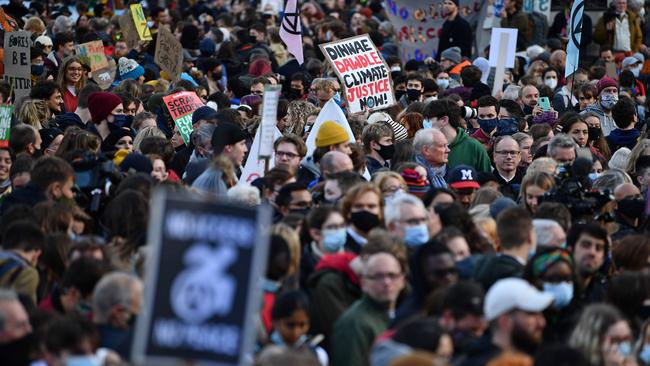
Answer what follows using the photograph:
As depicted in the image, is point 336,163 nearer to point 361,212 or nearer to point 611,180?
point 361,212

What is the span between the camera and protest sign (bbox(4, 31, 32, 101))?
1560 cm

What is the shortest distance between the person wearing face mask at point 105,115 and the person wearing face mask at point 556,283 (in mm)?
6013

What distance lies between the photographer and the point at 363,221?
9383 mm

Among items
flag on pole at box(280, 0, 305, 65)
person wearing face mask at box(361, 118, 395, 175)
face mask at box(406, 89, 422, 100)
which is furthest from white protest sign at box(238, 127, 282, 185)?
flag on pole at box(280, 0, 305, 65)

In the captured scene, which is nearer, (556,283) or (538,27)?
(556,283)

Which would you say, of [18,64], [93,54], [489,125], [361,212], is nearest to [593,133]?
[489,125]

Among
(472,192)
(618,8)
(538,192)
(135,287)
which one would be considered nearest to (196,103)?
(472,192)

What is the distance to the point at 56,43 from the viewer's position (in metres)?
21.8

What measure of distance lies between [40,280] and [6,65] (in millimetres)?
7154

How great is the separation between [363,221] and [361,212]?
6cm

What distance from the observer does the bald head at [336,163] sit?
1103 cm

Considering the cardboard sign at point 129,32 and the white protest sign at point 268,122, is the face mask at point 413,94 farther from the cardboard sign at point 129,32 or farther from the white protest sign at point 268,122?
the white protest sign at point 268,122

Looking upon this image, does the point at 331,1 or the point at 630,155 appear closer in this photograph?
the point at 630,155

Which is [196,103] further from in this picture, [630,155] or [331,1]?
[331,1]
